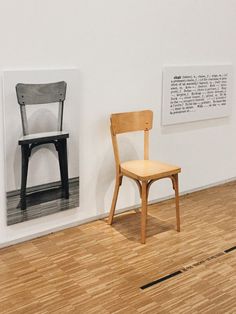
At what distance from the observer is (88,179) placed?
3535 millimetres

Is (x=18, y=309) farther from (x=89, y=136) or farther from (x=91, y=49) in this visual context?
(x=91, y=49)

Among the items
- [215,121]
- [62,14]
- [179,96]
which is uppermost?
[62,14]

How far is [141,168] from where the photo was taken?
3355 mm

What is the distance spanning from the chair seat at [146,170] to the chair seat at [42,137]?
1.66 feet

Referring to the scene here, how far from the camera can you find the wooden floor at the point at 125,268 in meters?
2.52

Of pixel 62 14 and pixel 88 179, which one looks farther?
pixel 88 179

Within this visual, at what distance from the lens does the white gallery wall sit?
3064 millimetres

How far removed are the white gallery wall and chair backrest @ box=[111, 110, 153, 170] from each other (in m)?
0.12

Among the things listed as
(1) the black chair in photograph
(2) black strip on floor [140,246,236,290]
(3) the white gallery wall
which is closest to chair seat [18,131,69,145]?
(1) the black chair in photograph

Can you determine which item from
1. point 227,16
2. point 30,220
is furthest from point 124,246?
point 227,16

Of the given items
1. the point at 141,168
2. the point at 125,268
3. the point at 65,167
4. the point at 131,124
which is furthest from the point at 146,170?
the point at 125,268

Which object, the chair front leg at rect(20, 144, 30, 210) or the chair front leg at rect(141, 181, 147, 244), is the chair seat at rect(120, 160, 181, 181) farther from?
the chair front leg at rect(20, 144, 30, 210)

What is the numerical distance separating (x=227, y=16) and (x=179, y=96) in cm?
90

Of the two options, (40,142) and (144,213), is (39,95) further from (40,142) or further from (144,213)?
(144,213)
